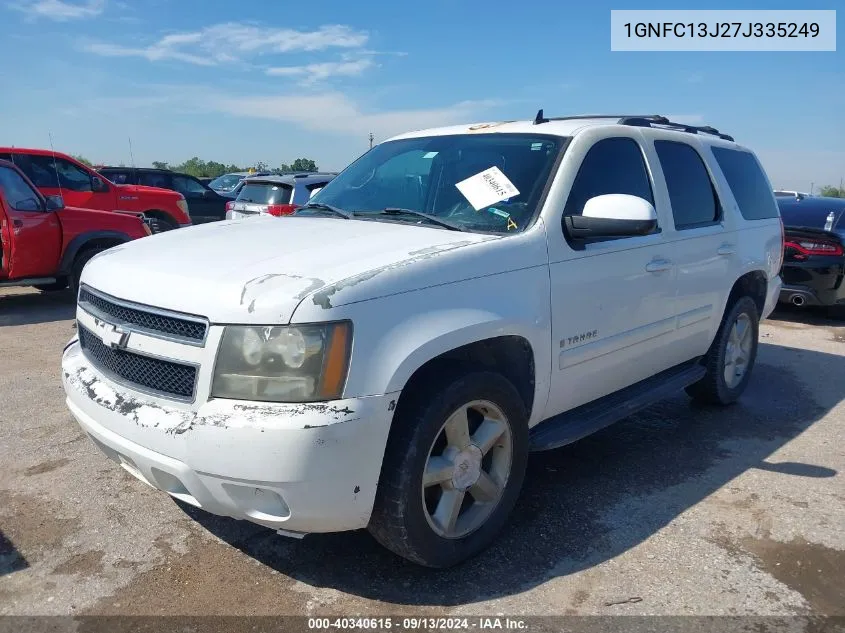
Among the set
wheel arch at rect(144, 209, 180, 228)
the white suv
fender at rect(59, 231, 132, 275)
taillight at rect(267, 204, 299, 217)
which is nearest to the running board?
fender at rect(59, 231, 132, 275)

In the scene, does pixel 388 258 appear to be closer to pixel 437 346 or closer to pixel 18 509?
pixel 437 346

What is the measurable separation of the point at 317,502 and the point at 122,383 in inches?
37.5

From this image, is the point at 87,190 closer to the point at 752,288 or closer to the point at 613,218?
the point at 752,288

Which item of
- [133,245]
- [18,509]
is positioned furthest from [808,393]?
[18,509]

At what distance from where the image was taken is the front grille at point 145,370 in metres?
2.55

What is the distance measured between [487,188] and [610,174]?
29.9 inches

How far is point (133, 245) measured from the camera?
3393 mm

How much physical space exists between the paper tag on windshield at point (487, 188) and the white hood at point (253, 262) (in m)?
0.32

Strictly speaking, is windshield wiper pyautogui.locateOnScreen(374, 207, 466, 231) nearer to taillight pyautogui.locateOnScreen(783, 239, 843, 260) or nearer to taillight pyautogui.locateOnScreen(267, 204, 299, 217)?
taillight pyautogui.locateOnScreen(267, 204, 299, 217)

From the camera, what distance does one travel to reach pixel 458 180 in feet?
12.1

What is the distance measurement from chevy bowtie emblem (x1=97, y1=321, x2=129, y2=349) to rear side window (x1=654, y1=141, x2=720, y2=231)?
121 inches

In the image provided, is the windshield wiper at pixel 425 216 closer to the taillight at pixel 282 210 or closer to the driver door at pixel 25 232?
the taillight at pixel 282 210

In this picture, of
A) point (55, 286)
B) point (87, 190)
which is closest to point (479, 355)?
point (55, 286)

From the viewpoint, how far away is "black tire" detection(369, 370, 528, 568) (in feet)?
8.63
